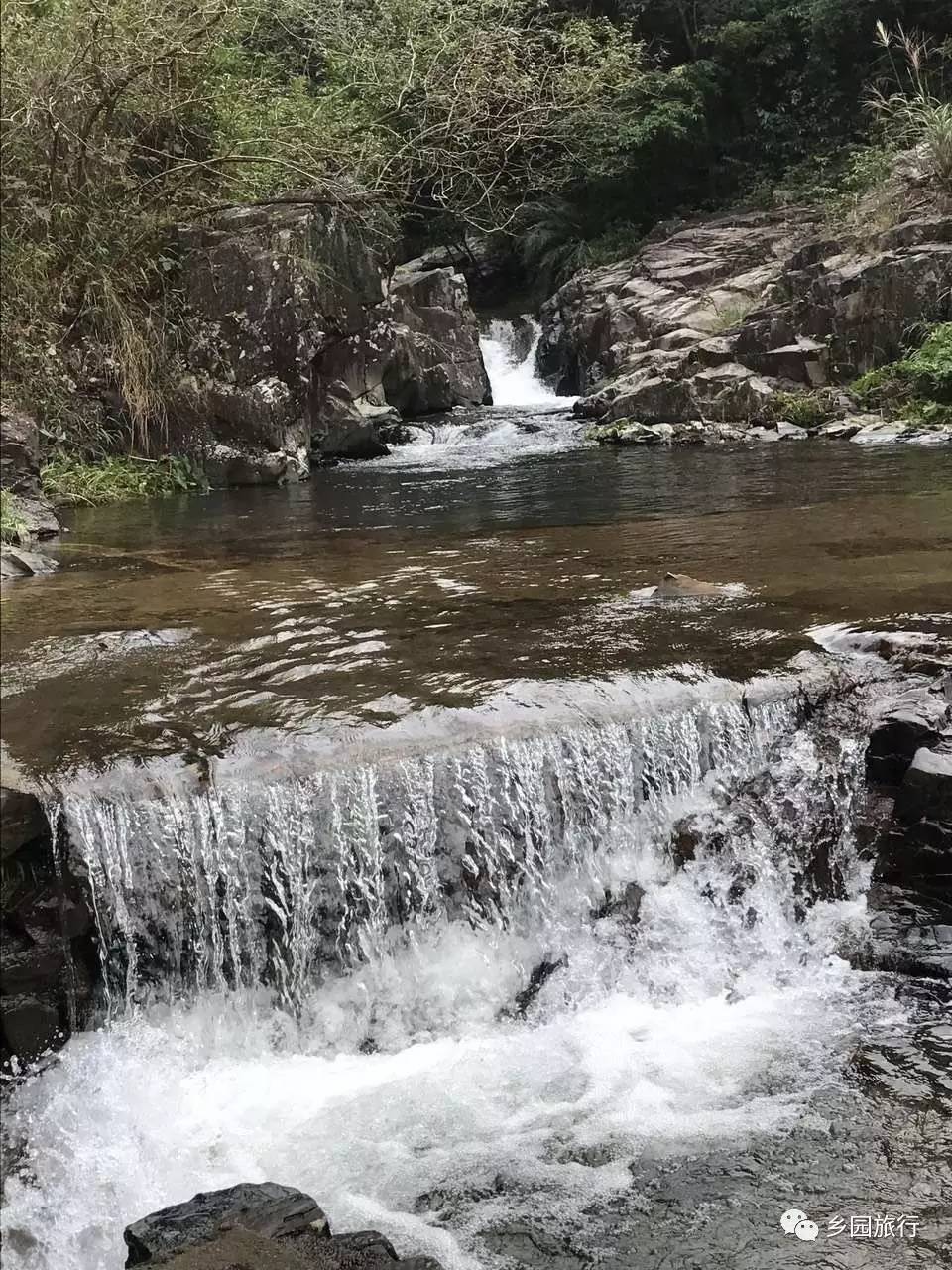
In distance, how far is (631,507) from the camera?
939cm

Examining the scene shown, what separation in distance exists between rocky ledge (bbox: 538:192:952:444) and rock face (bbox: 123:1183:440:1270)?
12.0m

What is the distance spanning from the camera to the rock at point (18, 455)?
9.48 metres

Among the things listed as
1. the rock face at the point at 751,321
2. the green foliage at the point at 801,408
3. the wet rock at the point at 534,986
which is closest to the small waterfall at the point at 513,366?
the rock face at the point at 751,321

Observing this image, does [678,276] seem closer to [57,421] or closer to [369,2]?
[369,2]

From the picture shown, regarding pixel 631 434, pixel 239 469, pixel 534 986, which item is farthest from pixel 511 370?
pixel 534 986

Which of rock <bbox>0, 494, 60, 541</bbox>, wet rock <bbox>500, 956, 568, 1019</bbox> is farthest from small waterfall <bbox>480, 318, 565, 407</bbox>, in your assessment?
wet rock <bbox>500, 956, 568, 1019</bbox>

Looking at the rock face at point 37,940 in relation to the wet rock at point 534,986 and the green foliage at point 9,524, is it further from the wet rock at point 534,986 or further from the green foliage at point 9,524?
the green foliage at point 9,524

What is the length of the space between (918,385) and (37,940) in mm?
13276

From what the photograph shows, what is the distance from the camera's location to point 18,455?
9.67 meters

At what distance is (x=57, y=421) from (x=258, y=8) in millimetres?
5001

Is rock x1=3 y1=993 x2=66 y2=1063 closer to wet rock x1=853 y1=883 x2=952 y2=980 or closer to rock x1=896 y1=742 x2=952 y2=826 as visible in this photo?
wet rock x1=853 y1=883 x2=952 y2=980

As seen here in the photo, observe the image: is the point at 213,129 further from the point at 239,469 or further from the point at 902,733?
the point at 902,733

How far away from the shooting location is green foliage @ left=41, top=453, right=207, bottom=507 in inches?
438

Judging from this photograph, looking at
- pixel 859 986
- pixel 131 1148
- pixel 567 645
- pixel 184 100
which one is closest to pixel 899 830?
pixel 859 986
